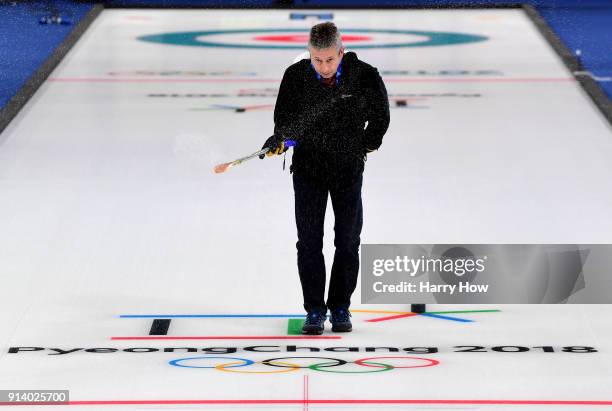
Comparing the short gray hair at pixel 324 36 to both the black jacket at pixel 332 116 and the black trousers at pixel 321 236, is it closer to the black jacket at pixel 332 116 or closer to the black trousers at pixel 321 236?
the black jacket at pixel 332 116

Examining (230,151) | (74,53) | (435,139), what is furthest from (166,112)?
(74,53)

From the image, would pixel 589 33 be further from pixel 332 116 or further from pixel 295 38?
pixel 332 116

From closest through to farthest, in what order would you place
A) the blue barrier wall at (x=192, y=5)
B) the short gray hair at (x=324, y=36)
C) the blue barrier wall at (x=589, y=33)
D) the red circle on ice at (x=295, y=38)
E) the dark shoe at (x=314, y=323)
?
the short gray hair at (x=324, y=36) < the dark shoe at (x=314, y=323) < the blue barrier wall at (x=192, y=5) < the blue barrier wall at (x=589, y=33) < the red circle on ice at (x=295, y=38)

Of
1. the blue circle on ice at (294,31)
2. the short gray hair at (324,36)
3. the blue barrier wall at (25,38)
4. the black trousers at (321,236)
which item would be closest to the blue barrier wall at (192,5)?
the blue barrier wall at (25,38)

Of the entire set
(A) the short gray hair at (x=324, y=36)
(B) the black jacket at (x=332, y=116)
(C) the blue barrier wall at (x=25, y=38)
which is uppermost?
(C) the blue barrier wall at (x=25, y=38)

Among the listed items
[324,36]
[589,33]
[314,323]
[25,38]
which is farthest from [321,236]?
[589,33]

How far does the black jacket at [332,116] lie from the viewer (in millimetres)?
4348

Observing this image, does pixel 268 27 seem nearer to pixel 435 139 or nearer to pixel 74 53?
pixel 74 53

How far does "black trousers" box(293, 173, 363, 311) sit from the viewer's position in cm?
445

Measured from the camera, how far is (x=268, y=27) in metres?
14.6

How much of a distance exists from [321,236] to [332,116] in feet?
1.41

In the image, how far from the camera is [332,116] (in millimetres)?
4383

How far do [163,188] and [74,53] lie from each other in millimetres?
5739

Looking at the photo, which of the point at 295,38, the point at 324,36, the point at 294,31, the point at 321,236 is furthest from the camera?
the point at 294,31
